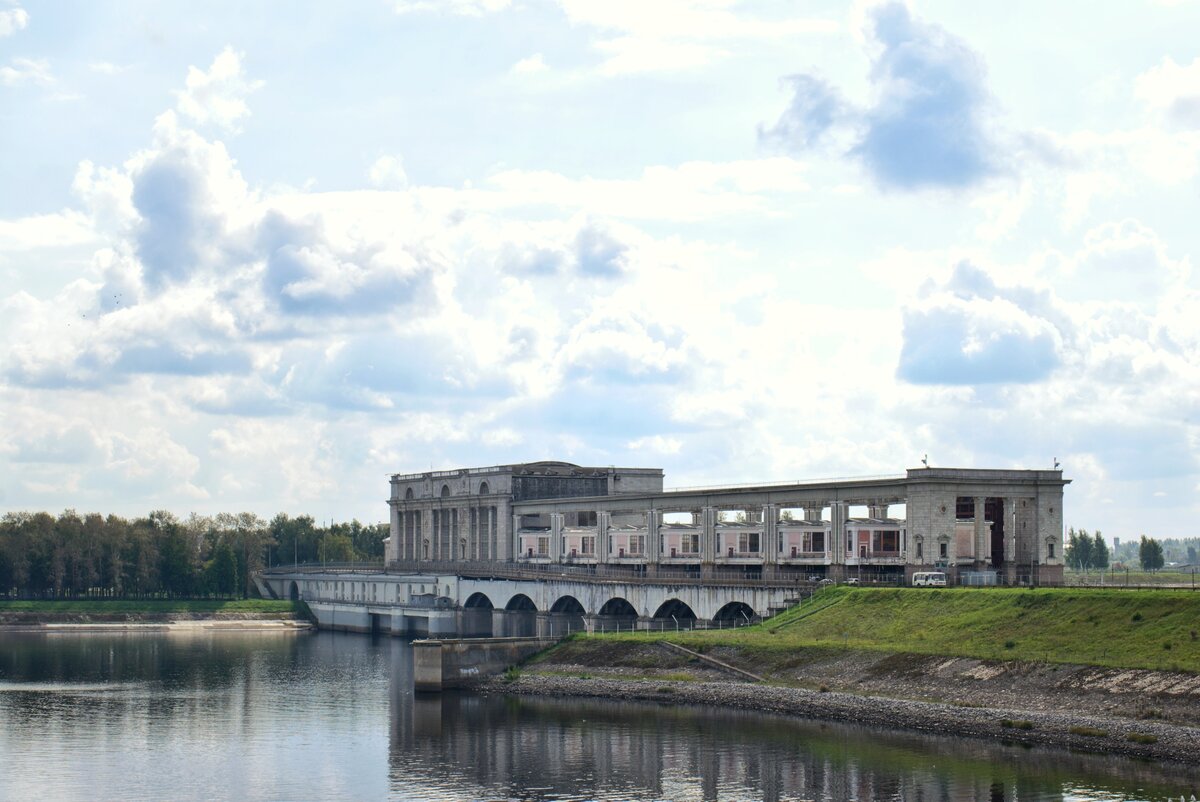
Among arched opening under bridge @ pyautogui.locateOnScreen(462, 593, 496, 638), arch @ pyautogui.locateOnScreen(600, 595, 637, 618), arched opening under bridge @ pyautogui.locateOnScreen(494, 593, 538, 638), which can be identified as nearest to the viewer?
arch @ pyautogui.locateOnScreen(600, 595, 637, 618)

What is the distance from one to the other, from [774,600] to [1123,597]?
114 ft

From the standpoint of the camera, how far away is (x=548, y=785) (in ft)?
257

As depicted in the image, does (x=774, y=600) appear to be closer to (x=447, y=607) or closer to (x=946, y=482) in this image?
(x=946, y=482)

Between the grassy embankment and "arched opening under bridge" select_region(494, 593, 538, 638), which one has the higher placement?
the grassy embankment

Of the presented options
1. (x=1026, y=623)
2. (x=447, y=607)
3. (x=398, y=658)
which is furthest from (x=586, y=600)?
(x=1026, y=623)

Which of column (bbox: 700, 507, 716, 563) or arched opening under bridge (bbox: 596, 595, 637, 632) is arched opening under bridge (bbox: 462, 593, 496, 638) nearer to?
arched opening under bridge (bbox: 596, 595, 637, 632)

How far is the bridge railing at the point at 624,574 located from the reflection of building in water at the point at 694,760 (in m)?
29.9

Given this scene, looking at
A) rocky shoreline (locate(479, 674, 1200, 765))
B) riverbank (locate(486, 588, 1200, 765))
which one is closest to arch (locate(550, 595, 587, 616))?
riverbank (locate(486, 588, 1200, 765))

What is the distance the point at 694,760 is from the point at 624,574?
2877 inches

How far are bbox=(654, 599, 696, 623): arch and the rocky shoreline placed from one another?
2149 cm

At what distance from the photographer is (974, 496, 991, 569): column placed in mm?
126688

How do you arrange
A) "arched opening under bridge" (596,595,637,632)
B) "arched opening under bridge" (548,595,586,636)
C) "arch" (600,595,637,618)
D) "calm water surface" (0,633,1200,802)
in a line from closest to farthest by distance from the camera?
"calm water surface" (0,633,1200,802)
"arched opening under bridge" (596,595,637,632)
"arch" (600,595,637,618)
"arched opening under bridge" (548,595,586,636)

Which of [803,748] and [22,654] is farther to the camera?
[22,654]

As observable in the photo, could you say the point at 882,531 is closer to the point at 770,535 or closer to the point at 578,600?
the point at 770,535
